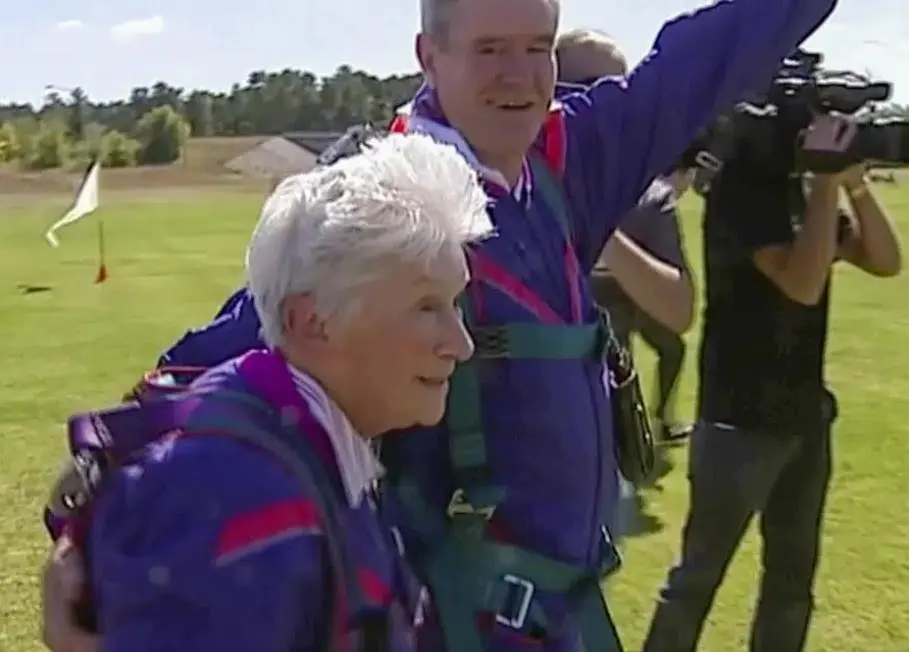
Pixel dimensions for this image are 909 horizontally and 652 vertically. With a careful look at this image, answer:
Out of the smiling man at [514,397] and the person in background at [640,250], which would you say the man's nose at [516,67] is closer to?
the smiling man at [514,397]

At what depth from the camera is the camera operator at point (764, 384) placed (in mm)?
3805

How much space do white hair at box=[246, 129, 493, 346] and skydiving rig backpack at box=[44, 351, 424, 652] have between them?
108 mm

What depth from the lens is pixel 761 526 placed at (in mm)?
4180

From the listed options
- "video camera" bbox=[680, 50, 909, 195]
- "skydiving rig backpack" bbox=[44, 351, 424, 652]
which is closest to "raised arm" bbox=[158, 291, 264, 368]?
"skydiving rig backpack" bbox=[44, 351, 424, 652]

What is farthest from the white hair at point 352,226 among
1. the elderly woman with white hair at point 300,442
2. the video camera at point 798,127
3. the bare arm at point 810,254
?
the bare arm at point 810,254

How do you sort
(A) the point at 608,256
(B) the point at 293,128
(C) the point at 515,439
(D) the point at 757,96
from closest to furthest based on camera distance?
(C) the point at 515,439
(A) the point at 608,256
(D) the point at 757,96
(B) the point at 293,128

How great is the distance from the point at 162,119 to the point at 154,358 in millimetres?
55831

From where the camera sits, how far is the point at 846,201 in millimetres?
4160

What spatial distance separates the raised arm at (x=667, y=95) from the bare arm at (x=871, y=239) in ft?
4.62

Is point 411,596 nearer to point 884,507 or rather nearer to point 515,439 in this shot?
point 515,439

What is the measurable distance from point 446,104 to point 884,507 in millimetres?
5288

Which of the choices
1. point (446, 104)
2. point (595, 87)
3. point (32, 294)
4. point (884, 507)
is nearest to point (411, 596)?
point (446, 104)

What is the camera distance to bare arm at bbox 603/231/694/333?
3203 millimetres

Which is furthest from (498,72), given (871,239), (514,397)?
(871,239)
